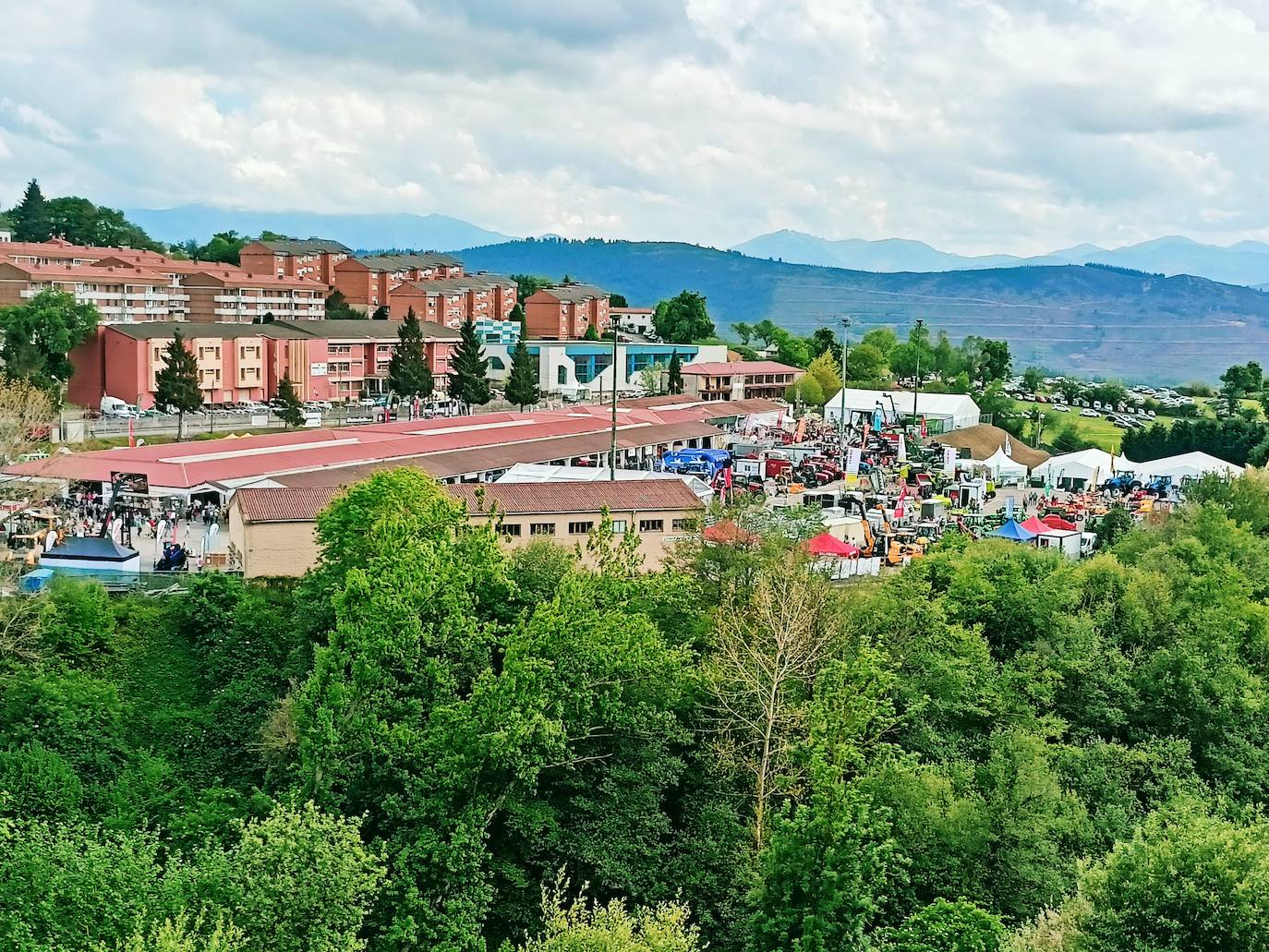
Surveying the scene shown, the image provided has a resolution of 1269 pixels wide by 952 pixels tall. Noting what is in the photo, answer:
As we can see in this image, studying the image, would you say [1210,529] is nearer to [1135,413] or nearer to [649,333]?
[1135,413]

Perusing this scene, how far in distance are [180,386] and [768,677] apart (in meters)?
23.9

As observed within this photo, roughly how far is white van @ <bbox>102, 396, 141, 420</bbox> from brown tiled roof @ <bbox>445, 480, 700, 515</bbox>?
19.2 metres

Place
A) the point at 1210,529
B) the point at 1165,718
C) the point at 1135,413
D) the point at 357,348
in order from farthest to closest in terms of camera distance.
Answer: the point at 1135,413 → the point at 357,348 → the point at 1210,529 → the point at 1165,718

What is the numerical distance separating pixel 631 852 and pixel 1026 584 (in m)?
8.56

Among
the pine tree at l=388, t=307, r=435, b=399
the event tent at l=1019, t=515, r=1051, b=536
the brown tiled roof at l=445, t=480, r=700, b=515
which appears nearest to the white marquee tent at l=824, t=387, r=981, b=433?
the pine tree at l=388, t=307, r=435, b=399

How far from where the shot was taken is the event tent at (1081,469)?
118 ft

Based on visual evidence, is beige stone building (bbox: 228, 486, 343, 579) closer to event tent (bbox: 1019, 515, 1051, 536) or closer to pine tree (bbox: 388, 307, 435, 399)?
event tent (bbox: 1019, 515, 1051, 536)

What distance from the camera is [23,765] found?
15.4 meters

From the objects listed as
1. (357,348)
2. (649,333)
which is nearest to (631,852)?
(357,348)

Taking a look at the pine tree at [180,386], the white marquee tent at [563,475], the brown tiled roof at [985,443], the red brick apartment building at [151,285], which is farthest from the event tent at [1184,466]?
the red brick apartment building at [151,285]

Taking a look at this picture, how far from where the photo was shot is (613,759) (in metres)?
15.6

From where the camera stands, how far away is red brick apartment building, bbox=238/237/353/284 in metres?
65.3

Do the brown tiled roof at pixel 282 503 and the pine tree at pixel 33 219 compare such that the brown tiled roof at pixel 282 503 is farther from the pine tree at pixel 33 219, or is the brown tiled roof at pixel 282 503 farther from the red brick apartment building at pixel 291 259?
the pine tree at pixel 33 219

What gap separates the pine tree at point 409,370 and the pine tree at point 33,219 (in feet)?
119
